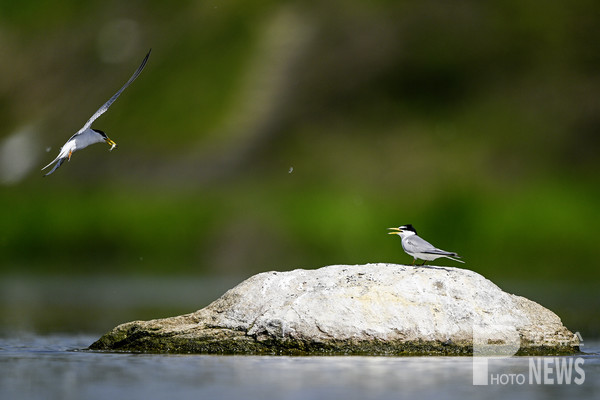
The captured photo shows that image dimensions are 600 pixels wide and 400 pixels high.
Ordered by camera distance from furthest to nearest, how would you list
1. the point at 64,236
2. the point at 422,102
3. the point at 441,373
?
the point at 422,102, the point at 64,236, the point at 441,373

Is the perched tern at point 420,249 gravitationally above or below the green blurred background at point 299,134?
below

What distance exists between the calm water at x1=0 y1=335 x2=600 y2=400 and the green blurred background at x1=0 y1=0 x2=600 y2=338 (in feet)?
294

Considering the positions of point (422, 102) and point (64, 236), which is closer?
point (64, 236)

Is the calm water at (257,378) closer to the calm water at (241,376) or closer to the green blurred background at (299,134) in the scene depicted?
the calm water at (241,376)

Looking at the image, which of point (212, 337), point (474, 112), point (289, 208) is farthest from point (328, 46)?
point (212, 337)

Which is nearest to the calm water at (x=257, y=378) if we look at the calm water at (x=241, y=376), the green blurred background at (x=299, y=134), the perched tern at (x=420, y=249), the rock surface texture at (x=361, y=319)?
the calm water at (x=241, y=376)

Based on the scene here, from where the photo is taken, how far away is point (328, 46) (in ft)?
583

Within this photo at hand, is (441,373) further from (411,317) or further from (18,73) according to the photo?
(18,73)

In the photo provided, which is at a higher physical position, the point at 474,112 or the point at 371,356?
the point at 474,112

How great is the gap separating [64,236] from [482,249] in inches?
1712

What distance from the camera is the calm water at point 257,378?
23.2 meters

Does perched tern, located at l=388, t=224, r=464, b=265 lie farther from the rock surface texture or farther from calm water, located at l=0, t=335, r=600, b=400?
calm water, located at l=0, t=335, r=600, b=400

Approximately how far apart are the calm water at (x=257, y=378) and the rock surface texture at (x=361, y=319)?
1.90 feet

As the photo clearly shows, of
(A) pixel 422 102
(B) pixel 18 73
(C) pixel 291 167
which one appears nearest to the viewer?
(C) pixel 291 167
